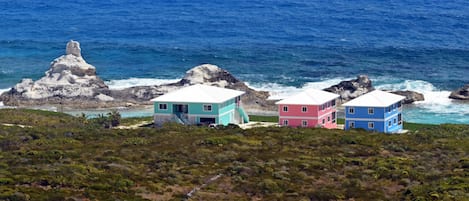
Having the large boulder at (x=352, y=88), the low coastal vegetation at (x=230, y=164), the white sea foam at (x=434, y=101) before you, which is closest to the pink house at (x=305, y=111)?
the low coastal vegetation at (x=230, y=164)

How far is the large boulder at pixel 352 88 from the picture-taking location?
324 ft

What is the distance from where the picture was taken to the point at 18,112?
87000 mm

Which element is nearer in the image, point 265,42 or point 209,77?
point 209,77

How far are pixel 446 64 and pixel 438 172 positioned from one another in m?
65.9

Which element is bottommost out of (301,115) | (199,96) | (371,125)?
(371,125)

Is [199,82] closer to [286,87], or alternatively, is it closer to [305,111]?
[286,87]

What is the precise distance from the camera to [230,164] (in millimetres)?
60188

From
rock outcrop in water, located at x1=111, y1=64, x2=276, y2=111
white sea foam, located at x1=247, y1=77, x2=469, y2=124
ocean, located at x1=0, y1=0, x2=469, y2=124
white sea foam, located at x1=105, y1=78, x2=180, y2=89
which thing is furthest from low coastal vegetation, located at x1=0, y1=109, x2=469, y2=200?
white sea foam, located at x1=105, y1=78, x2=180, y2=89

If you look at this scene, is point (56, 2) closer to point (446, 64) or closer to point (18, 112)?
point (446, 64)

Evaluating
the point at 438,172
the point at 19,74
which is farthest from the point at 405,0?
the point at 438,172

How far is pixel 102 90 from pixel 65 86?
132 inches

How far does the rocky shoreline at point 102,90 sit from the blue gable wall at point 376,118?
1540 cm

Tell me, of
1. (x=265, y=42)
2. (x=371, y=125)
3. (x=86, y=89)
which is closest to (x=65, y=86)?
(x=86, y=89)

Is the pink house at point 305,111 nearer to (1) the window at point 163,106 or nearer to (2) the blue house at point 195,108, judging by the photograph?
(2) the blue house at point 195,108
